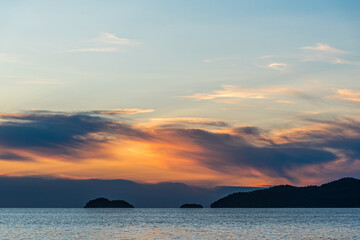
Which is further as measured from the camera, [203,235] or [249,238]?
[203,235]

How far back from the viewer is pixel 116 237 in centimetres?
11262

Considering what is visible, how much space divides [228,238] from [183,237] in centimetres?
931

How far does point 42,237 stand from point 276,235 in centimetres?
4868

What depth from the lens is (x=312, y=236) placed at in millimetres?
113750

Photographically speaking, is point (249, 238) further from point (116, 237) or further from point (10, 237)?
point (10, 237)

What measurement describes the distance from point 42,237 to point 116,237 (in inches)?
609

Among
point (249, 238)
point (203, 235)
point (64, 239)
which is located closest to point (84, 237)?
point (64, 239)

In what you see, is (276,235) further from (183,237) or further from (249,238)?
(183,237)

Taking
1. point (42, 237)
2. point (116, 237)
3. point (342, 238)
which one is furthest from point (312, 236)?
point (42, 237)

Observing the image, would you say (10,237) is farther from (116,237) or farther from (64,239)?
(116,237)

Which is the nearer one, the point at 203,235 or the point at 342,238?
the point at 342,238

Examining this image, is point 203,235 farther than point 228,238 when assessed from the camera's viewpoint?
Yes

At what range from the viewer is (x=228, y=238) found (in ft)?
361

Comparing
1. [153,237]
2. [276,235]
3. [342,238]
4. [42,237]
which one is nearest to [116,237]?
[153,237]
